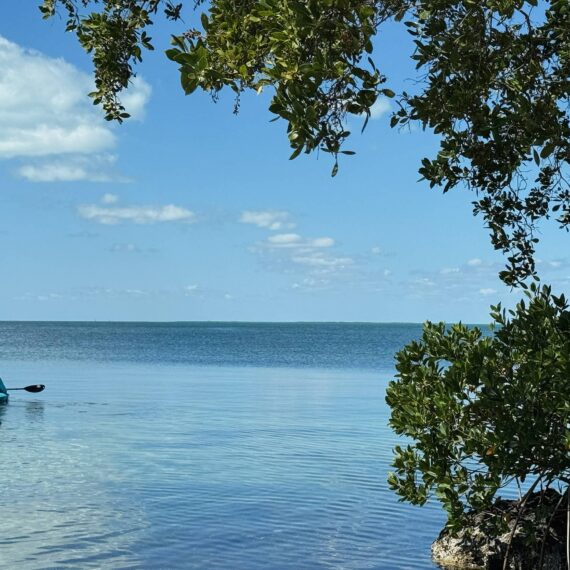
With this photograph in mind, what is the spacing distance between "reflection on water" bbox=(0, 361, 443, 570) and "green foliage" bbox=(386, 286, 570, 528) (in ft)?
12.0

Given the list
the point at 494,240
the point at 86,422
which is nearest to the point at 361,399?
the point at 86,422

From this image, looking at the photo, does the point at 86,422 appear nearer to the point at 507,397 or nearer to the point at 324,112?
the point at 507,397

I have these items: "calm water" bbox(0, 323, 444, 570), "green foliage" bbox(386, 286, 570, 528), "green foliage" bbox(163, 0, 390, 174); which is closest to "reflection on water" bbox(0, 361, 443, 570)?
"calm water" bbox(0, 323, 444, 570)

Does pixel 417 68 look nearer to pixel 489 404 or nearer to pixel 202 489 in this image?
pixel 489 404

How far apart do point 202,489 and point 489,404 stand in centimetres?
966

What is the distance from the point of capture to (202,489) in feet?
55.6

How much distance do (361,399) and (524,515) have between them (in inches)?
1006

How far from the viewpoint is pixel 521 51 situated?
324 inches

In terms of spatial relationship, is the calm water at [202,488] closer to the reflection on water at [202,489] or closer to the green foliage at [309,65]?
the reflection on water at [202,489]

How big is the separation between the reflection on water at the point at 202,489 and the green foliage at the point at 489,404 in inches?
144

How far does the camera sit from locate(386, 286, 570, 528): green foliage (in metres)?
8.27

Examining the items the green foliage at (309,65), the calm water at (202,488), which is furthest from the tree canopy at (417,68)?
the calm water at (202,488)

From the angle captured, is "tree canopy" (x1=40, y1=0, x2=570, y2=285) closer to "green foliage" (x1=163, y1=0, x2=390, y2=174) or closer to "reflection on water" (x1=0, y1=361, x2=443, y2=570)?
"green foliage" (x1=163, y1=0, x2=390, y2=174)

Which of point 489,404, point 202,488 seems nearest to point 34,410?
point 202,488
